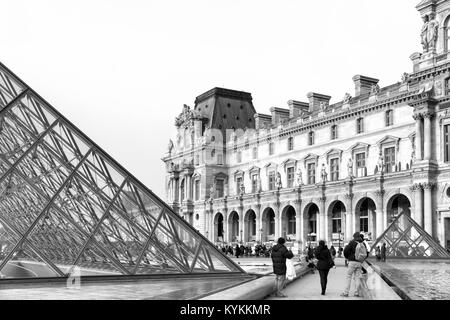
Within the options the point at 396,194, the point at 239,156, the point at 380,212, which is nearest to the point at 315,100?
the point at 239,156

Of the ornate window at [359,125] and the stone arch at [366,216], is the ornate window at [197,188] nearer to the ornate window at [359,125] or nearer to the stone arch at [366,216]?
the ornate window at [359,125]

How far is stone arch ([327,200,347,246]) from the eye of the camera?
4838 cm

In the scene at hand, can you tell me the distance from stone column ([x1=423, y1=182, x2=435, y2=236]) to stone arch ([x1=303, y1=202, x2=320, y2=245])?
13.6 meters

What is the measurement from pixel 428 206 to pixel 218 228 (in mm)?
32826

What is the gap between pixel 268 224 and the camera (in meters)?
→ 58.9

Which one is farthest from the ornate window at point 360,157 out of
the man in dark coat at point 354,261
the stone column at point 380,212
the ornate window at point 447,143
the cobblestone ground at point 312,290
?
the man in dark coat at point 354,261

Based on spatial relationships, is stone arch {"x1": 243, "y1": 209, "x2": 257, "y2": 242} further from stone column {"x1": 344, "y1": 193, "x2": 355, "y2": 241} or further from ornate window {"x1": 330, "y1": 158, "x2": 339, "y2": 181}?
stone column {"x1": 344, "y1": 193, "x2": 355, "y2": 241}

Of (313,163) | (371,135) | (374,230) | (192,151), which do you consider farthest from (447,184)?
(192,151)

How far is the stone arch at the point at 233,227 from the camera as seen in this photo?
63594 millimetres

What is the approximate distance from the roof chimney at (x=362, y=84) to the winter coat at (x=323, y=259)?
4102cm

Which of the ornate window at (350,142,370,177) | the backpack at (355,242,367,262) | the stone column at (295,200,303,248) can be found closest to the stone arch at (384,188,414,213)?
the ornate window at (350,142,370,177)

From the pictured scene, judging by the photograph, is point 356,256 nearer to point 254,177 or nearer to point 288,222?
point 288,222
